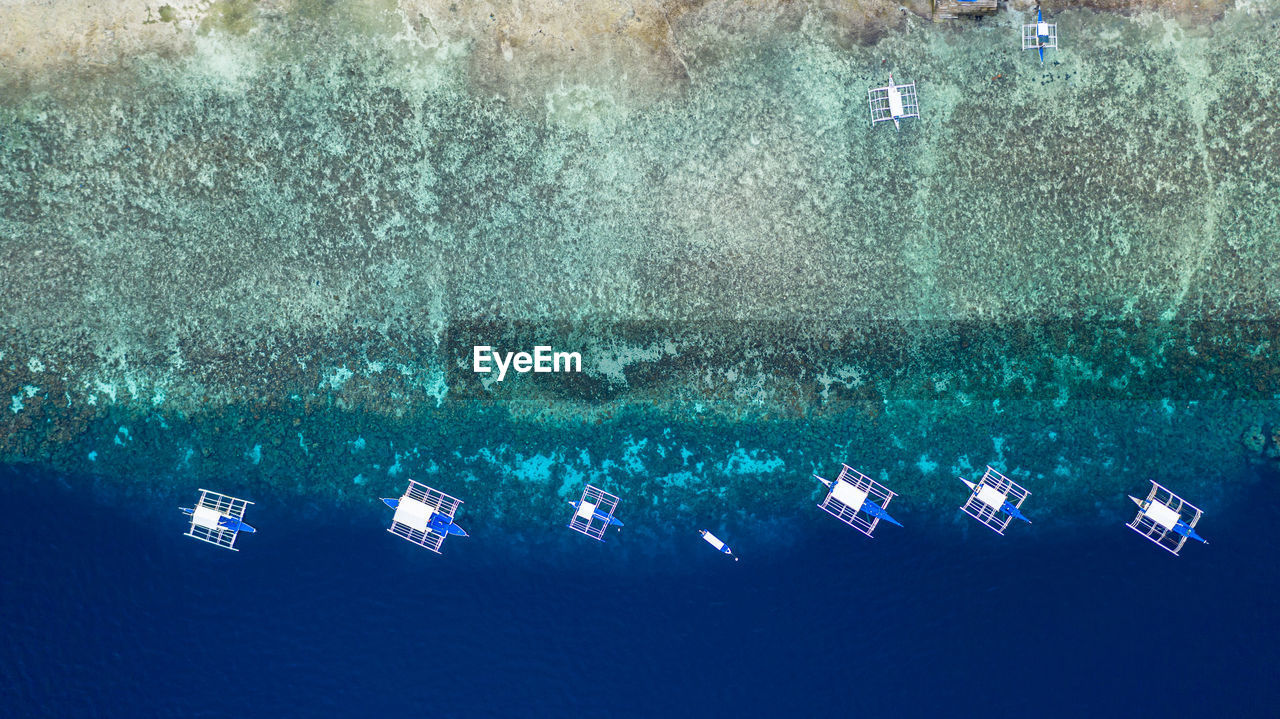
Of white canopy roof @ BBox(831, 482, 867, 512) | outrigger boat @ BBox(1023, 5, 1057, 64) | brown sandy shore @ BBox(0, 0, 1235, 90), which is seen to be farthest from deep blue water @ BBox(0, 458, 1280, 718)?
outrigger boat @ BBox(1023, 5, 1057, 64)

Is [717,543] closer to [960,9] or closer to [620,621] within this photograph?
[620,621]

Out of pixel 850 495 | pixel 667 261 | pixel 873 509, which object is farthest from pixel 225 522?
pixel 873 509

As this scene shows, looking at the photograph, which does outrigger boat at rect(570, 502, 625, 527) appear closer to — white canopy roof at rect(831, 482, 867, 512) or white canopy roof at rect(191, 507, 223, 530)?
white canopy roof at rect(831, 482, 867, 512)

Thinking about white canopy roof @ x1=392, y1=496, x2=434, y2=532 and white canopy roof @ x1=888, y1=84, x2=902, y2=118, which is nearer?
A: white canopy roof @ x1=392, y1=496, x2=434, y2=532

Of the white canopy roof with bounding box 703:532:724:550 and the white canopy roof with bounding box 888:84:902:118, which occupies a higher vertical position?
the white canopy roof with bounding box 888:84:902:118

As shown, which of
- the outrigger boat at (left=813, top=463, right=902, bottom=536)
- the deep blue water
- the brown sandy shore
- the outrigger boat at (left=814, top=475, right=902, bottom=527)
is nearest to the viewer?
the brown sandy shore

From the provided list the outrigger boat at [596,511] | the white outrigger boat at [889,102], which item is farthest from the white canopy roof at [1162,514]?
the outrigger boat at [596,511]

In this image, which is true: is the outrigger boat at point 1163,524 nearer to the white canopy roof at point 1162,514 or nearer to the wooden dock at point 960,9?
the white canopy roof at point 1162,514
